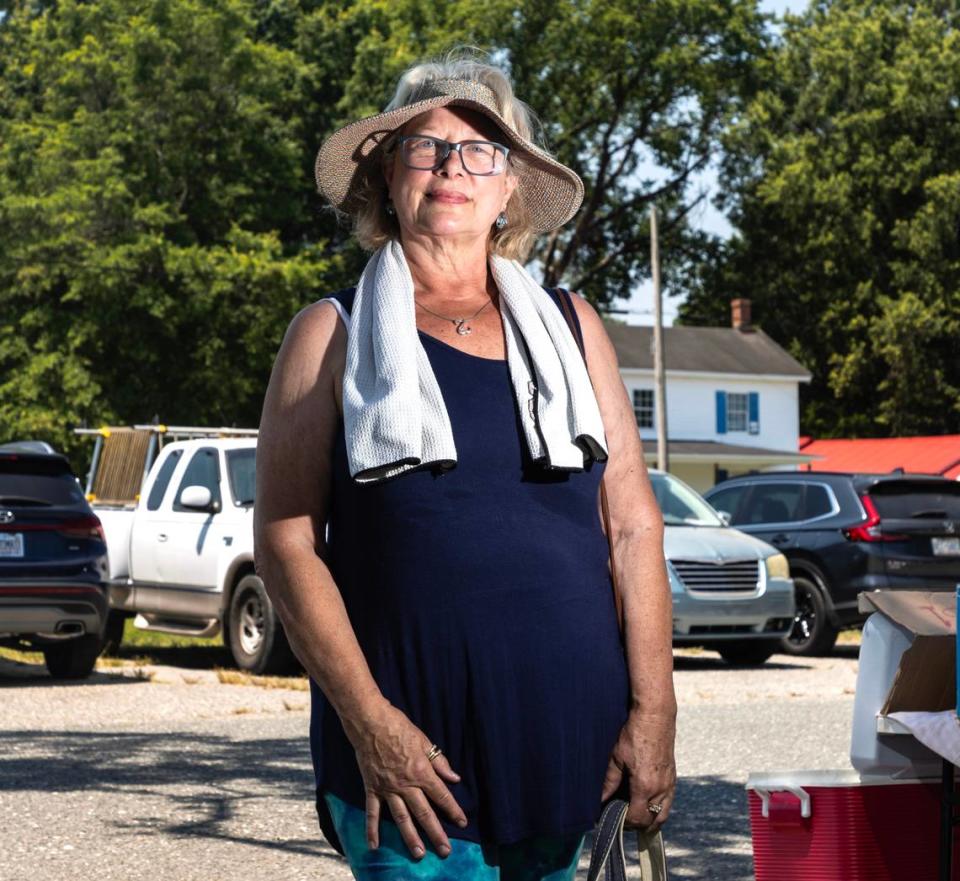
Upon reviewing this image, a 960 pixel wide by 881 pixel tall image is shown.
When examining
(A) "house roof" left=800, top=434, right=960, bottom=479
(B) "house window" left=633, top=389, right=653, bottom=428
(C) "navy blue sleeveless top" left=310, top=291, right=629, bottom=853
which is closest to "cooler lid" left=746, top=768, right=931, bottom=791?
(C) "navy blue sleeveless top" left=310, top=291, right=629, bottom=853

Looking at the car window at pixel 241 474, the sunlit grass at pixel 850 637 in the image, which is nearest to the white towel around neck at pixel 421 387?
the car window at pixel 241 474

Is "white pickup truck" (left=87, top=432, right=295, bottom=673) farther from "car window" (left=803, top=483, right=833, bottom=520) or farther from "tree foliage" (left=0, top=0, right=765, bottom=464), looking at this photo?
"tree foliage" (left=0, top=0, right=765, bottom=464)

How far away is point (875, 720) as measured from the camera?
14.8 ft

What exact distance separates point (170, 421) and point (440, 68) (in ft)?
147

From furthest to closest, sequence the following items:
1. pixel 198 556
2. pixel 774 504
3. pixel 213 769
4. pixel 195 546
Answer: pixel 774 504 → pixel 195 546 → pixel 198 556 → pixel 213 769

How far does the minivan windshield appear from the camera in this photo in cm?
1758

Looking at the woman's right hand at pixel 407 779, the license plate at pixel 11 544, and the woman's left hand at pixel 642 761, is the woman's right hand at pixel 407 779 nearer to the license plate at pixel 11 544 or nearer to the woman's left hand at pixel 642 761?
the woman's left hand at pixel 642 761

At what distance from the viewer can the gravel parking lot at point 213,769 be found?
694cm

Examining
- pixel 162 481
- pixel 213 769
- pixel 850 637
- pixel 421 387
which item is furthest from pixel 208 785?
pixel 850 637

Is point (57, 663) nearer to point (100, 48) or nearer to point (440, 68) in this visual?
point (440, 68)

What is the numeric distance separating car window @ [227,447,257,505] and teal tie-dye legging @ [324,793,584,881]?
41.2ft

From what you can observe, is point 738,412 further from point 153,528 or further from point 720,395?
point 153,528

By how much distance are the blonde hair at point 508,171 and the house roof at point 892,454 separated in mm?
53329

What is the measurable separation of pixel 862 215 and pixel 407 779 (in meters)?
61.7
